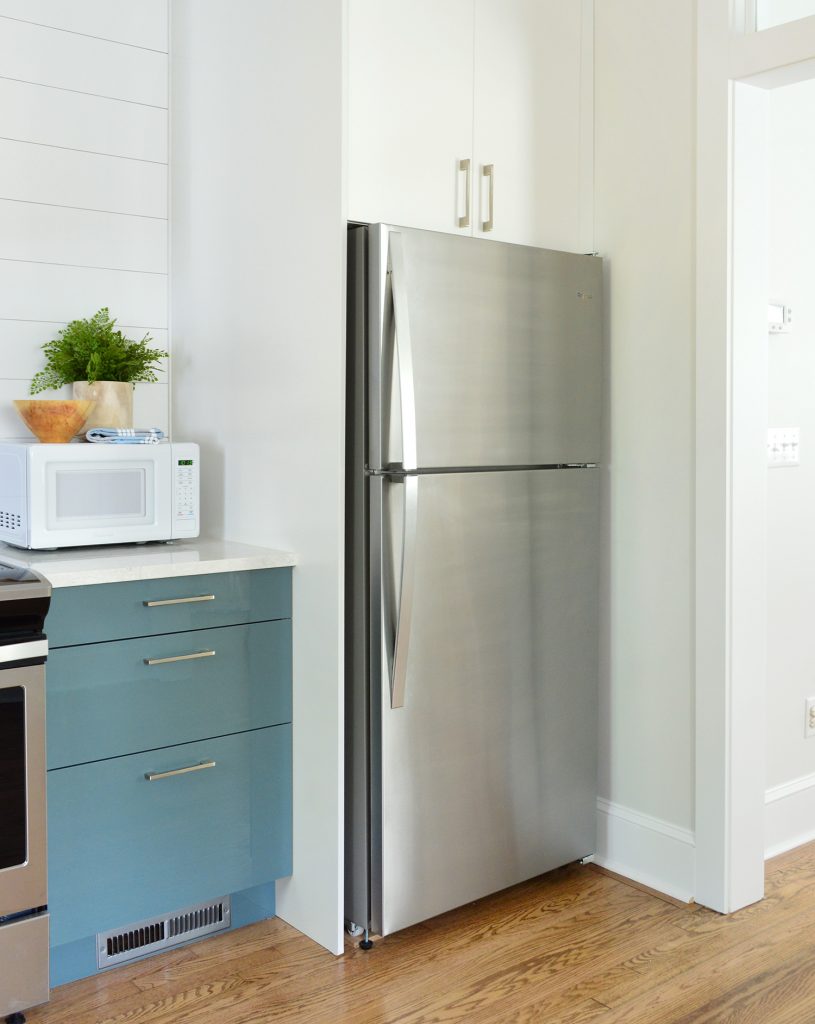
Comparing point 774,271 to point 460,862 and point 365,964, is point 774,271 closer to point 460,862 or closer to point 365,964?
point 460,862

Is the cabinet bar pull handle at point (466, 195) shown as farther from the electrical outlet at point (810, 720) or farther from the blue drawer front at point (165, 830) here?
the electrical outlet at point (810, 720)

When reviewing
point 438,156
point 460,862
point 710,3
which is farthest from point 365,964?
point 710,3

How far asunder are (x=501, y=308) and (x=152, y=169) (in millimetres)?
1118

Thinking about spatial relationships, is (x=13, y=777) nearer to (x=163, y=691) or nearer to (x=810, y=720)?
(x=163, y=691)

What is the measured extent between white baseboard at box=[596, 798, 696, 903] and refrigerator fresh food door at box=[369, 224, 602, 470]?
3.15 feet

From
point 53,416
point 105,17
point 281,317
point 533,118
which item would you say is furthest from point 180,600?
point 105,17

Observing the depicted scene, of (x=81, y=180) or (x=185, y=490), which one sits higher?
(x=81, y=180)

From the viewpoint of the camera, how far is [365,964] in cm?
227

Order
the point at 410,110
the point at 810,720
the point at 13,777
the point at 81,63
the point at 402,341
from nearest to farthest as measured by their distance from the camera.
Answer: the point at 13,777, the point at 402,341, the point at 410,110, the point at 81,63, the point at 810,720

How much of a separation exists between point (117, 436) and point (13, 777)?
868 mm

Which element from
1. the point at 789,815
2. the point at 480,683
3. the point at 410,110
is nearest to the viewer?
the point at 410,110

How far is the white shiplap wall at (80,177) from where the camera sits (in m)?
2.62

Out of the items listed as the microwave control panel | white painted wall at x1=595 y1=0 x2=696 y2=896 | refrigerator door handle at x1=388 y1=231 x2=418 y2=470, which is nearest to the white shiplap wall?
the microwave control panel

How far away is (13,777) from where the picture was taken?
1.95 metres
